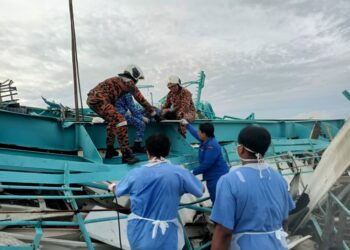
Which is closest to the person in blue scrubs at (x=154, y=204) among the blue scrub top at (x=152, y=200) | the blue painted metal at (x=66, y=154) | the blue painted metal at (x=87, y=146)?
the blue scrub top at (x=152, y=200)

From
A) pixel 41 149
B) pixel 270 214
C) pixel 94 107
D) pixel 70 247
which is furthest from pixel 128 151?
pixel 270 214

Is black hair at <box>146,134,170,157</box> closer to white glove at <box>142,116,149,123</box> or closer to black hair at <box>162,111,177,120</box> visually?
white glove at <box>142,116,149,123</box>

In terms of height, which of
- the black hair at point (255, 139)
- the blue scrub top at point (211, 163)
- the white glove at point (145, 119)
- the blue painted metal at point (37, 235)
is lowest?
the blue painted metal at point (37, 235)

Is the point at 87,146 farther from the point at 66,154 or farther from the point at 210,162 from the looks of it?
the point at 210,162

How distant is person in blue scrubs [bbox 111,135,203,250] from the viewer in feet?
8.86

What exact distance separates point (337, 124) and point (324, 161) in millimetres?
6754

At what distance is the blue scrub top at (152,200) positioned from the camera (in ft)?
8.87

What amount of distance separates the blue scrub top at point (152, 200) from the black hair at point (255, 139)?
734 millimetres

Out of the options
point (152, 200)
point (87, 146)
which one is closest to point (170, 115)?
point (87, 146)

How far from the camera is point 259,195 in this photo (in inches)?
86.6

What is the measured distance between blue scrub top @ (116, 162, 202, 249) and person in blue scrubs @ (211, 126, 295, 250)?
23.2 inches

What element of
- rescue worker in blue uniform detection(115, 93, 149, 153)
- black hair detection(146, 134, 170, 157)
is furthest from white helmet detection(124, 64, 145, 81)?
black hair detection(146, 134, 170, 157)

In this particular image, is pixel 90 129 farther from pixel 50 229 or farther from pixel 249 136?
pixel 249 136

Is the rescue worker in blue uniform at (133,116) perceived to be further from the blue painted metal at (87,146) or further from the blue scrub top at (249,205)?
the blue scrub top at (249,205)
